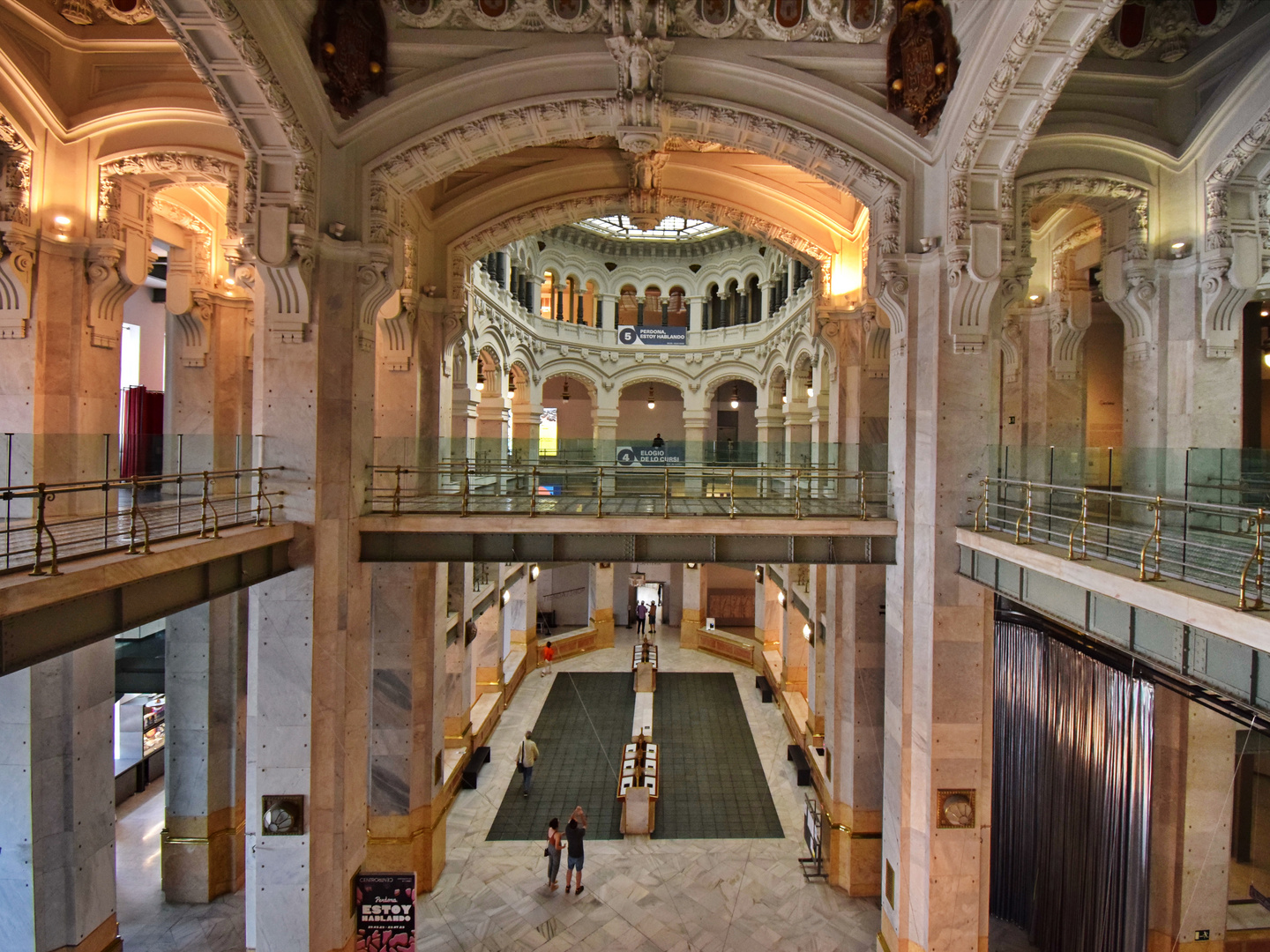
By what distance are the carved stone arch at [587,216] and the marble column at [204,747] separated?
8.09m

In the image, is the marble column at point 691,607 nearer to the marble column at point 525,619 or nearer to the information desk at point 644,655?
the information desk at point 644,655

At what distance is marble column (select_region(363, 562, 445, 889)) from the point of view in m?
12.4

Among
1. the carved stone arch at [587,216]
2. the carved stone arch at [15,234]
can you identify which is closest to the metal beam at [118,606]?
the carved stone arch at [15,234]

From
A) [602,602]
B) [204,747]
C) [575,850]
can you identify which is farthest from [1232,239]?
[602,602]

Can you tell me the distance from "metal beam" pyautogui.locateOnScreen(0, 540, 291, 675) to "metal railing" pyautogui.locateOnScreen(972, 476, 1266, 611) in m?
9.51

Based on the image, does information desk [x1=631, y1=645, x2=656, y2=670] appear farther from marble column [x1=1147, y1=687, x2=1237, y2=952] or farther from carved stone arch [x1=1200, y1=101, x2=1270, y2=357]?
carved stone arch [x1=1200, y1=101, x2=1270, y2=357]

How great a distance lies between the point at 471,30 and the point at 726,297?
1826cm

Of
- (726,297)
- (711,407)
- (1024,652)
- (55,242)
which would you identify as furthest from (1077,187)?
(711,407)

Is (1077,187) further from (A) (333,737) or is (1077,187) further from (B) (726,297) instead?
(B) (726,297)

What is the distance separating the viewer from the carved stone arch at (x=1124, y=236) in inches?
410

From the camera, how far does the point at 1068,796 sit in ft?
34.2

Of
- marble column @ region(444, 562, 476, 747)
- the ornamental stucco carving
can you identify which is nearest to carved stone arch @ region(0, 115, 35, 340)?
the ornamental stucco carving

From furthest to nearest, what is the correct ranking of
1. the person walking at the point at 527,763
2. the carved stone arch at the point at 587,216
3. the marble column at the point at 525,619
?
the marble column at the point at 525,619, the person walking at the point at 527,763, the carved stone arch at the point at 587,216

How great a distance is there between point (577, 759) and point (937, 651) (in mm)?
10997
